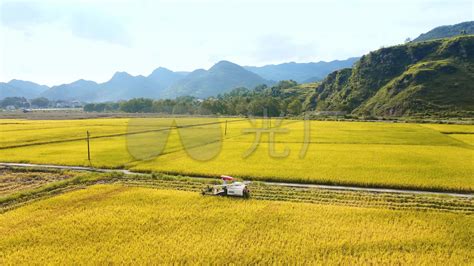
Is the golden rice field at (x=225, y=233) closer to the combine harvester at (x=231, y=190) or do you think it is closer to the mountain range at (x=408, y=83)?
the combine harvester at (x=231, y=190)

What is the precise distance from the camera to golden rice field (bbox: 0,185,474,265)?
40.0 feet

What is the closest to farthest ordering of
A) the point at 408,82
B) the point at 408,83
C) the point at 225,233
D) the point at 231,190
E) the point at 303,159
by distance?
the point at 225,233, the point at 231,190, the point at 303,159, the point at 408,83, the point at 408,82

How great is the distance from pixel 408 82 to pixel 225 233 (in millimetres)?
124308

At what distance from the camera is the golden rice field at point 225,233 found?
480 inches

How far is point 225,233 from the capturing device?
1427 centimetres

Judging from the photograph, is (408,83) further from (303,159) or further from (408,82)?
(303,159)

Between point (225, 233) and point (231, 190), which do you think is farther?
point (231, 190)

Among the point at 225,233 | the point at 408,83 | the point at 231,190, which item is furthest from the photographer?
the point at 408,83

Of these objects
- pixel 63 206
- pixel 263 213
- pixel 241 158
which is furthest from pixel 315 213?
pixel 241 158

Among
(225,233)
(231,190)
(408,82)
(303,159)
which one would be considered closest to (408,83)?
(408,82)

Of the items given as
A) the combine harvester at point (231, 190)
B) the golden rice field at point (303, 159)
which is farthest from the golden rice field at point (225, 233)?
the golden rice field at point (303, 159)

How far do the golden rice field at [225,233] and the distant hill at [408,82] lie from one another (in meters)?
102

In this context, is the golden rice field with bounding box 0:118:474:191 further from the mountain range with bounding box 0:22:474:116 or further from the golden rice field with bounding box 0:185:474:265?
the mountain range with bounding box 0:22:474:116

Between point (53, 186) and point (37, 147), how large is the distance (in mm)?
21362
